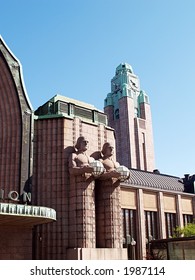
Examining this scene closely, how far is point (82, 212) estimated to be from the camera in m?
27.6

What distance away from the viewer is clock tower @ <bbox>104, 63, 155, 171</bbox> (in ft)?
317

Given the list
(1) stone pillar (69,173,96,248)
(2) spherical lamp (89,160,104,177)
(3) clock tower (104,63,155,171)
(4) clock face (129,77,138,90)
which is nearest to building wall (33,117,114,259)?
(1) stone pillar (69,173,96,248)

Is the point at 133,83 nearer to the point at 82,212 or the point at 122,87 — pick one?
the point at 122,87

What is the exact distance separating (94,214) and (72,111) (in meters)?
9.28

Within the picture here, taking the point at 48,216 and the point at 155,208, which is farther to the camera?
the point at 155,208

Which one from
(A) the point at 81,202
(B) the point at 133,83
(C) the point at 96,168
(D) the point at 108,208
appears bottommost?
(D) the point at 108,208

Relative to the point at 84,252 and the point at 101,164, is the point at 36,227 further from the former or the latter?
the point at 101,164

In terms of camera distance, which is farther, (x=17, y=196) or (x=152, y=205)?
(x=152, y=205)

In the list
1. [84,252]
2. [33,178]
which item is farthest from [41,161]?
[84,252]

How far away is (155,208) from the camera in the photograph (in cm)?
4419

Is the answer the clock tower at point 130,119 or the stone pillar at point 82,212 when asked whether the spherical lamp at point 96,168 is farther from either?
the clock tower at point 130,119

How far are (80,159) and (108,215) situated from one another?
510cm

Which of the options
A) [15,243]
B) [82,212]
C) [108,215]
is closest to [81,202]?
[82,212]
